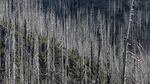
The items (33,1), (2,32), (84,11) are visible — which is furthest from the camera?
(84,11)

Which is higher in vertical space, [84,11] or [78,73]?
[84,11]

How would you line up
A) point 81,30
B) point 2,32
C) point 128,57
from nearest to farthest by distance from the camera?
1. point 128,57
2. point 2,32
3. point 81,30

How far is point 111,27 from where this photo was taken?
16712cm

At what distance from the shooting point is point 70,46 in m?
110

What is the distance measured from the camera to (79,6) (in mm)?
197125

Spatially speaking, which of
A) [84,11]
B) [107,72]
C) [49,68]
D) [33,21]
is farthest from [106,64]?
[84,11]

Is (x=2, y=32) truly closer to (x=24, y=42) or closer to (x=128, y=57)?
(x=24, y=42)

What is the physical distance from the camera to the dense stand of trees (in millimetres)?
15309

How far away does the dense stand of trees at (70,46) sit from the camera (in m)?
15.3

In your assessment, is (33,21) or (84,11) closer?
(33,21)

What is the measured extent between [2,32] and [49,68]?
Answer: 1328cm

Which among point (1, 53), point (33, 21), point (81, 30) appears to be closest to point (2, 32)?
point (1, 53)

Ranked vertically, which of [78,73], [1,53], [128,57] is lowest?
[78,73]

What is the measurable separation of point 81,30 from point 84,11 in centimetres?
5081
